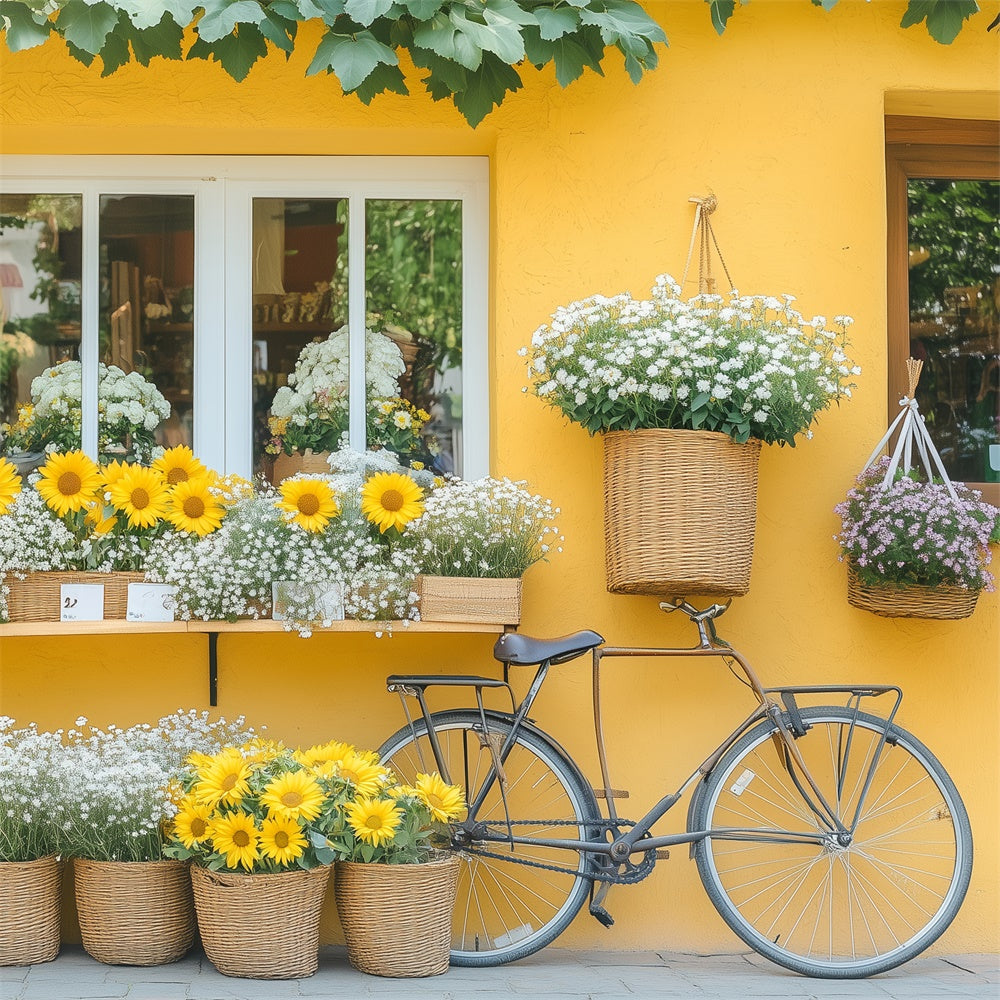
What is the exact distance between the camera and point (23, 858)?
4324 millimetres

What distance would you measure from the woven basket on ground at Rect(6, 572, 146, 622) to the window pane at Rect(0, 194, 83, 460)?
34.5 inches

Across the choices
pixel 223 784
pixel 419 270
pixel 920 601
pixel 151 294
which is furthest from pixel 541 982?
pixel 151 294

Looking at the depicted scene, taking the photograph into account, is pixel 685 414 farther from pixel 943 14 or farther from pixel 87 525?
pixel 87 525

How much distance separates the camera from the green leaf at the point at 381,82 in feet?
15.1

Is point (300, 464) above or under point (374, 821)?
above

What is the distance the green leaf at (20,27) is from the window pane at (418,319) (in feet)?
4.27

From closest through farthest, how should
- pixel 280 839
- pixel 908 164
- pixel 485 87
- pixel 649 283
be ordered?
1. pixel 280 839
2. pixel 485 87
3. pixel 649 283
4. pixel 908 164

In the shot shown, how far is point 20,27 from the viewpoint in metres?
4.50

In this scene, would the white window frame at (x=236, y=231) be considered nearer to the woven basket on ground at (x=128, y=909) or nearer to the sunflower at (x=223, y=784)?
the sunflower at (x=223, y=784)

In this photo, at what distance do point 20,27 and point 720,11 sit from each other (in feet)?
7.58

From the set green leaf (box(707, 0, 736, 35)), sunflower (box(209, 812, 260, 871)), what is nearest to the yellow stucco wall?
green leaf (box(707, 0, 736, 35))

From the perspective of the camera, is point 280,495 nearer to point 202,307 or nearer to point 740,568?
point 202,307

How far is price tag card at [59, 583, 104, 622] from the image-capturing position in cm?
457

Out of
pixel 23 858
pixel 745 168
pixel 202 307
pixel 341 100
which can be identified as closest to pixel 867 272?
pixel 745 168
